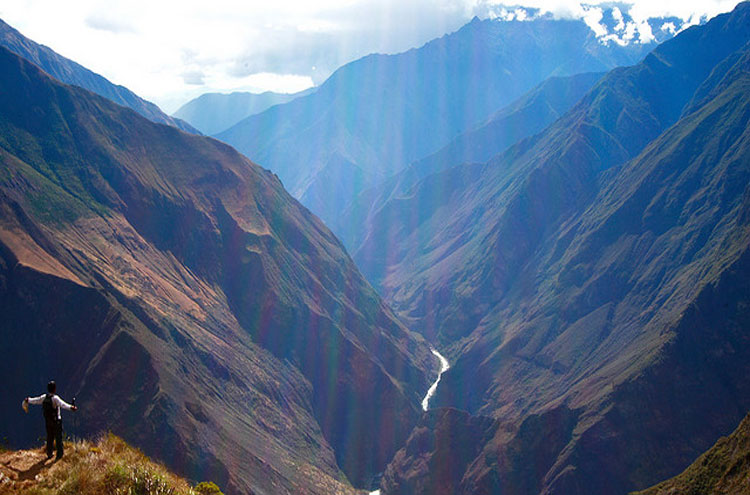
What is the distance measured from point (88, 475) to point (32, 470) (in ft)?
9.43

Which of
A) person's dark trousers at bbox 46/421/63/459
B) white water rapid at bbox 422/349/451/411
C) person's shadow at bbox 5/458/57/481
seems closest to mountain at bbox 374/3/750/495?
white water rapid at bbox 422/349/451/411

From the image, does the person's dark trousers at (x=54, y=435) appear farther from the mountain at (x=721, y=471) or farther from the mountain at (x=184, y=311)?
the mountain at (x=184, y=311)

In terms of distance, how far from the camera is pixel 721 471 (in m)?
44.4

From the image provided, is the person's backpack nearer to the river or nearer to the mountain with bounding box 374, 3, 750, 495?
the mountain with bounding box 374, 3, 750, 495

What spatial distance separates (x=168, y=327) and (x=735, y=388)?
7550 cm

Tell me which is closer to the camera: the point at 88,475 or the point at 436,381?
the point at 88,475

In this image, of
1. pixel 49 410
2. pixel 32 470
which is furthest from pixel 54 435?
pixel 32 470

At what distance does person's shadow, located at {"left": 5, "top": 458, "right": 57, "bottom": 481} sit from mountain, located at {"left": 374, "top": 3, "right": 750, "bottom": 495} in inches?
2584

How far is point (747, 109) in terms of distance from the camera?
137 m

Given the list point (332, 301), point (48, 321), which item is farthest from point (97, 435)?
point (332, 301)

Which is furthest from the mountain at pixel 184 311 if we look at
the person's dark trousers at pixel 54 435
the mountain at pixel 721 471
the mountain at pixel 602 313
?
the person's dark trousers at pixel 54 435

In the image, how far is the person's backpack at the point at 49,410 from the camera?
19.7 meters

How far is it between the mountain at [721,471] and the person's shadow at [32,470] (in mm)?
39683

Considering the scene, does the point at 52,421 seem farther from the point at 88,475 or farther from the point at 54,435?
the point at 88,475
